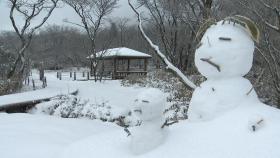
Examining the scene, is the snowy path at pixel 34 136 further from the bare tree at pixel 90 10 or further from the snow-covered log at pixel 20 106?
the bare tree at pixel 90 10

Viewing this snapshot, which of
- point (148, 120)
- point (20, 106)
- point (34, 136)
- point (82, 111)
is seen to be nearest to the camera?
point (148, 120)

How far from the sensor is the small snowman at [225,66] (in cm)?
330

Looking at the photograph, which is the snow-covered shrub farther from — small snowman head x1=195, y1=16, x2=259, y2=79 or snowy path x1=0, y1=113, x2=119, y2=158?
small snowman head x1=195, y1=16, x2=259, y2=79

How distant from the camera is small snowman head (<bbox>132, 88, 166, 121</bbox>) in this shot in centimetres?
322

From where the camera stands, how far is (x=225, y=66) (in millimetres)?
3371

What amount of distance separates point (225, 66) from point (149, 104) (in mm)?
760

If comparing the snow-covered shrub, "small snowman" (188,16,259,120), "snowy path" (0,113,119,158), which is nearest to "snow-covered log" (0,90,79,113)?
"snowy path" (0,113,119,158)

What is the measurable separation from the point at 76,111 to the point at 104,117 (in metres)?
0.86

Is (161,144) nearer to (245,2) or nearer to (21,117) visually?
(21,117)

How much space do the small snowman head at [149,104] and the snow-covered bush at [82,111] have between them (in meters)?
6.82

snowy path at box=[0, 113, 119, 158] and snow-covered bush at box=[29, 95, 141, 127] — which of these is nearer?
snowy path at box=[0, 113, 119, 158]

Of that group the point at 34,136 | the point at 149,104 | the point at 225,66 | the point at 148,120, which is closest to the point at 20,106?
the point at 34,136

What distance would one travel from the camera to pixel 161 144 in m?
3.30

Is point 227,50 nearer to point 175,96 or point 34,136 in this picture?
point 34,136
